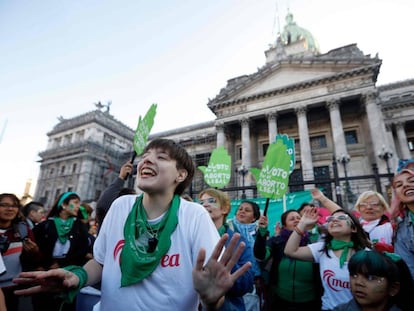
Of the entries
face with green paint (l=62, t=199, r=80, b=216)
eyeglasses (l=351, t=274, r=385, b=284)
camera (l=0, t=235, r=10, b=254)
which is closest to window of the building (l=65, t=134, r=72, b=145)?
face with green paint (l=62, t=199, r=80, b=216)

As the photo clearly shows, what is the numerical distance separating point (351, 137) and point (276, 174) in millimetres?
20213

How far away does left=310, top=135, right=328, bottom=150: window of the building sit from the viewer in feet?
70.7

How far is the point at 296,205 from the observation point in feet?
35.6

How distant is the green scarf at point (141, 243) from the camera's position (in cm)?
135

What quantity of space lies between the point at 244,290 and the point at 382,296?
44.6 inches

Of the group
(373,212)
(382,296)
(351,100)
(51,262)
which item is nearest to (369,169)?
(351,100)

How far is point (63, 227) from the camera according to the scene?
136 inches

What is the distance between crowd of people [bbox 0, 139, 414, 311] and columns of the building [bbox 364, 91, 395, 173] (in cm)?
1515

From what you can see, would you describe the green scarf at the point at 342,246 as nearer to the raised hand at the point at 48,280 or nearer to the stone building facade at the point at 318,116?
the raised hand at the point at 48,280

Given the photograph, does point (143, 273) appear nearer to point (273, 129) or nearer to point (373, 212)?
point (373, 212)

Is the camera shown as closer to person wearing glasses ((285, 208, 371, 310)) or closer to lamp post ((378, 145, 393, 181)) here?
person wearing glasses ((285, 208, 371, 310))

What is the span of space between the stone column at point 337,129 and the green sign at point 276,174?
1502 centimetres

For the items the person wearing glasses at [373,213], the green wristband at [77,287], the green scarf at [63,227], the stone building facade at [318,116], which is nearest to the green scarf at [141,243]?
the green wristband at [77,287]

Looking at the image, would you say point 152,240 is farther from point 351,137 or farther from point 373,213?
point 351,137
